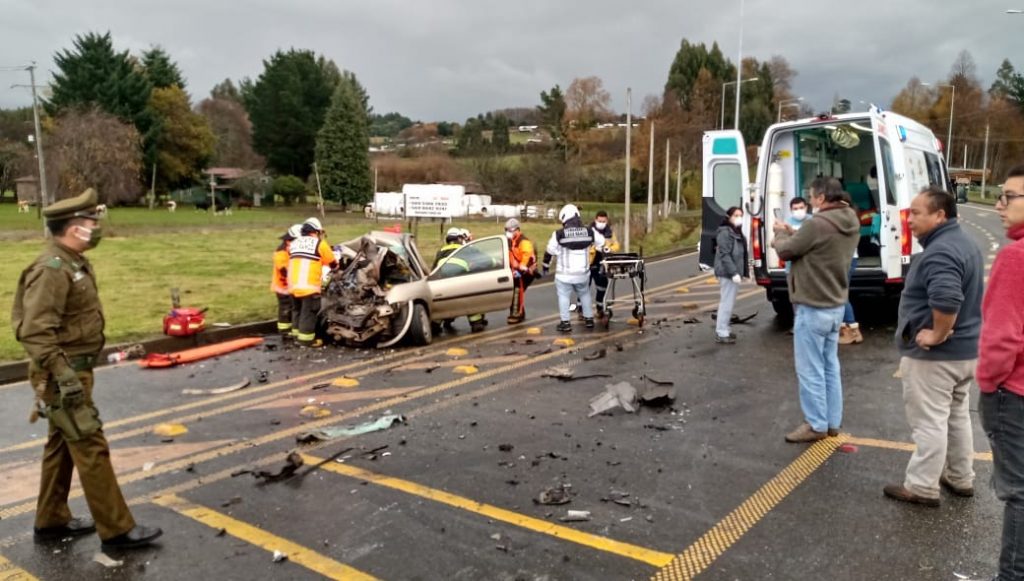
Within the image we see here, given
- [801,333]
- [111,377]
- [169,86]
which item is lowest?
[111,377]

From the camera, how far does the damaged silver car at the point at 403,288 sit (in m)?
9.32

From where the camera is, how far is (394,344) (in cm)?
945

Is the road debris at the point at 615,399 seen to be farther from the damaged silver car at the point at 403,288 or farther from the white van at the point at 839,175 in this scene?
the white van at the point at 839,175

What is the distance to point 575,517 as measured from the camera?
4.22 metres

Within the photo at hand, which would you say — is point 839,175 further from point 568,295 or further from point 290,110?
point 290,110

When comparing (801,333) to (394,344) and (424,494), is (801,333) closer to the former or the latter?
(424,494)

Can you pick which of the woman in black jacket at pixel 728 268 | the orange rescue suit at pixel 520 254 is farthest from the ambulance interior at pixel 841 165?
the orange rescue suit at pixel 520 254

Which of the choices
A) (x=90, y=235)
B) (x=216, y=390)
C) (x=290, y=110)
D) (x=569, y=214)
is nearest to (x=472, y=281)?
(x=569, y=214)

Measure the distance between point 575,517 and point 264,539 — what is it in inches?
71.2

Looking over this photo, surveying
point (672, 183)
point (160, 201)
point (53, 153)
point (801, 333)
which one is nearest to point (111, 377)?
point (801, 333)

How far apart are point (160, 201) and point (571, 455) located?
219ft

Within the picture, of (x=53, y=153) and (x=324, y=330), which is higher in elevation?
(x=53, y=153)

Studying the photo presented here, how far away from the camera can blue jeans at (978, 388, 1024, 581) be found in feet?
10.3

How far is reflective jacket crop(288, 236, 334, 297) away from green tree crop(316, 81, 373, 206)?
→ 56.8 meters
